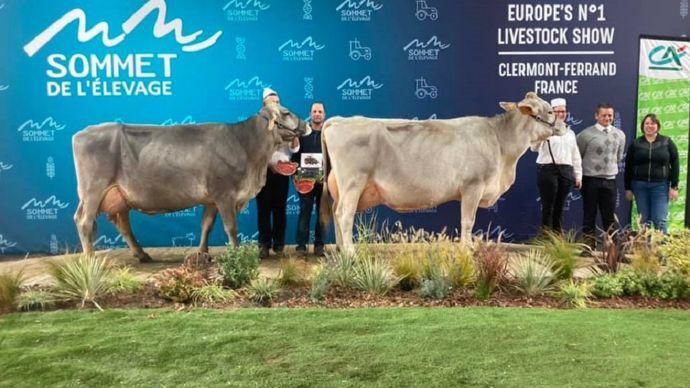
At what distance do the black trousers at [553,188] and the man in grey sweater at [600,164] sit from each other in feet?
1.01

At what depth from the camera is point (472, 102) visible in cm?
966

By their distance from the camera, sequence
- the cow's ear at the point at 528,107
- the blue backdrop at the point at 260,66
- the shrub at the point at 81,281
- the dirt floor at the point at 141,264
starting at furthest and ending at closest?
the blue backdrop at the point at 260,66, the cow's ear at the point at 528,107, the dirt floor at the point at 141,264, the shrub at the point at 81,281

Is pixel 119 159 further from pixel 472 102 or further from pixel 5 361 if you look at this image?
pixel 472 102

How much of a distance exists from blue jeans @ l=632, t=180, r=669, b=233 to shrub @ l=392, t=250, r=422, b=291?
4152 mm

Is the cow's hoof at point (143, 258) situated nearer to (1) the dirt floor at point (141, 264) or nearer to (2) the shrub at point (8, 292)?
(1) the dirt floor at point (141, 264)

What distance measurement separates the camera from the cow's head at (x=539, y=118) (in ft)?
24.9

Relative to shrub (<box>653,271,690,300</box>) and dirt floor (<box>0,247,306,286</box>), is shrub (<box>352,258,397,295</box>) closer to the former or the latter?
dirt floor (<box>0,247,306,286</box>)

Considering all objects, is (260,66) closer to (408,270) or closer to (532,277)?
(408,270)

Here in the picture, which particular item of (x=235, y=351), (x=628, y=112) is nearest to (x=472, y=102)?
(x=628, y=112)

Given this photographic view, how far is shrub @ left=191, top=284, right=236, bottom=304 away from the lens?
586 cm

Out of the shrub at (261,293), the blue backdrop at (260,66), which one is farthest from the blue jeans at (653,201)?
the shrub at (261,293)

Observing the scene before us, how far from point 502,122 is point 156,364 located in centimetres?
530

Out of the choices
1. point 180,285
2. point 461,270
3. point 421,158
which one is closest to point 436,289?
point 461,270

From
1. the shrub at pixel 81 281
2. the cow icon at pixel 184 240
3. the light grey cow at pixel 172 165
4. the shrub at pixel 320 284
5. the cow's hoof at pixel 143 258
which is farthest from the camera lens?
the cow icon at pixel 184 240
